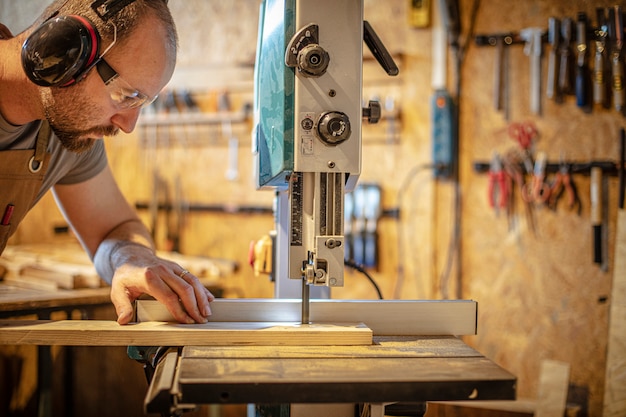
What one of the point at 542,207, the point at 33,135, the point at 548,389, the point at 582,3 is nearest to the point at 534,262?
the point at 542,207

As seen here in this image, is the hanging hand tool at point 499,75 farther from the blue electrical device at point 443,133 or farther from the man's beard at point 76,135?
the man's beard at point 76,135

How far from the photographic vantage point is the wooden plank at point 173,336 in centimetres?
128

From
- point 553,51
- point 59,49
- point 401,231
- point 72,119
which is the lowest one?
point 401,231

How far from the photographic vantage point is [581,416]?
128 inches

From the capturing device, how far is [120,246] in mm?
1722

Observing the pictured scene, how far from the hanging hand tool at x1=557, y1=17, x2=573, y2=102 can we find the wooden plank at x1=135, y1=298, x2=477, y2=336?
89.8 inches

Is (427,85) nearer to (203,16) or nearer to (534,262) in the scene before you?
(534,262)

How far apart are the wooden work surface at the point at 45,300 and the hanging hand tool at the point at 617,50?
2805mm

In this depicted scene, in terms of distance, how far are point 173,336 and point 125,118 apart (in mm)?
619

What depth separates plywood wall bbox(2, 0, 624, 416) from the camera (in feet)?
10.8

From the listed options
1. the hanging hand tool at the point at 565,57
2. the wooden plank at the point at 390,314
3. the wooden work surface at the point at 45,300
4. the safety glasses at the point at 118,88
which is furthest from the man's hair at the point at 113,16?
the hanging hand tool at the point at 565,57

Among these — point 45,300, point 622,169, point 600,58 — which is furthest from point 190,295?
point 600,58

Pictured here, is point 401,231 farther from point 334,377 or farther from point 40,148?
point 334,377

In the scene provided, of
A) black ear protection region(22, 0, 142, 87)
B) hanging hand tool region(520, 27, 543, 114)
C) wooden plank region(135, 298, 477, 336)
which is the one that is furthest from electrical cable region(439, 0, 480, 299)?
black ear protection region(22, 0, 142, 87)
